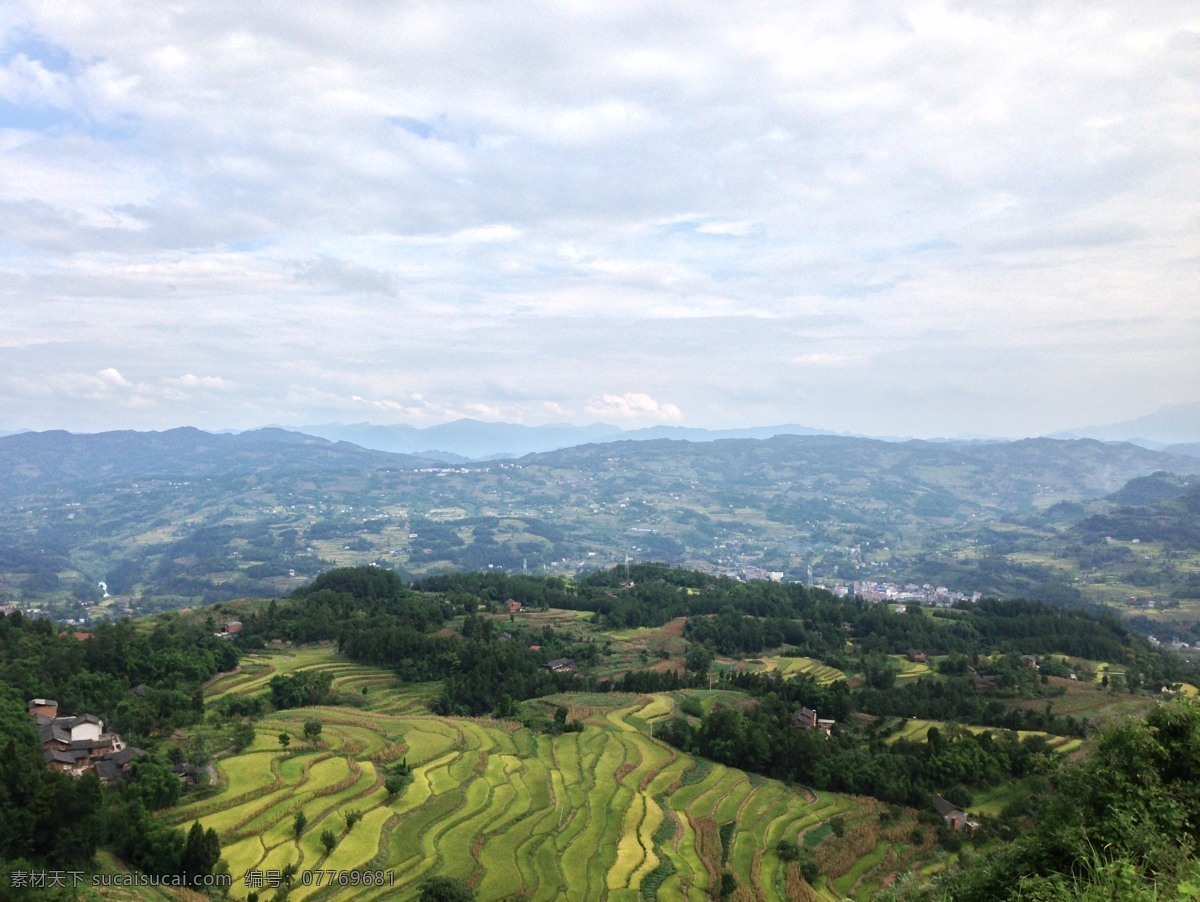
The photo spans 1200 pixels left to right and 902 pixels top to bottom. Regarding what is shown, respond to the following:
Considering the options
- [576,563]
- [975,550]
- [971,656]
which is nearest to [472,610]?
[971,656]

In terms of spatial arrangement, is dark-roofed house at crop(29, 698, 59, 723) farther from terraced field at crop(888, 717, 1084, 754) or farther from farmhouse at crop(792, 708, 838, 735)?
terraced field at crop(888, 717, 1084, 754)

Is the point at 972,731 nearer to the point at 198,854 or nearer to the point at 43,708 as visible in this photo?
the point at 198,854

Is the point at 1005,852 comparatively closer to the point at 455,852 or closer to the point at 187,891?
the point at 455,852

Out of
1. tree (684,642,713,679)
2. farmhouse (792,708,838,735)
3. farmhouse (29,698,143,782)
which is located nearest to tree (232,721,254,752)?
farmhouse (29,698,143,782)

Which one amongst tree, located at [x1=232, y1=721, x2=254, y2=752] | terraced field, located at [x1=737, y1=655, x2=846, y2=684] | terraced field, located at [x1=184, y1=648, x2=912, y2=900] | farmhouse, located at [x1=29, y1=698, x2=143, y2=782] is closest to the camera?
terraced field, located at [x1=184, y1=648, x2=912, y2=900]

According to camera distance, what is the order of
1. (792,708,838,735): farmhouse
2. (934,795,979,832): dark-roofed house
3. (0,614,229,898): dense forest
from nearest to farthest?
(0,614,229,898): dense forest
(934,795,979,832): dark-roofed house
(792,708,838,735): farmhouse

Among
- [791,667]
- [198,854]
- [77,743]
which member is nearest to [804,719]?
[791,667]

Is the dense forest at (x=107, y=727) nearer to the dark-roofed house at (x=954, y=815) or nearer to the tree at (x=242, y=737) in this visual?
the tree at (x=242, y=737)
